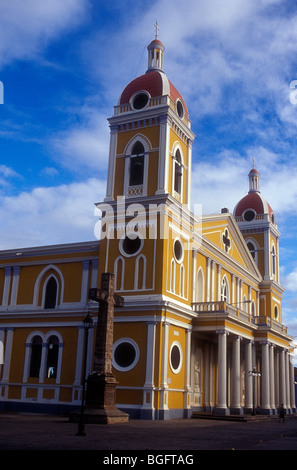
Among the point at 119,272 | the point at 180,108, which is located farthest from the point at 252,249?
the point at 119,272

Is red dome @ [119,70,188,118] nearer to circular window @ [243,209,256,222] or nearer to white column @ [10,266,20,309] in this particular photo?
white column @ [10,266,20,309]

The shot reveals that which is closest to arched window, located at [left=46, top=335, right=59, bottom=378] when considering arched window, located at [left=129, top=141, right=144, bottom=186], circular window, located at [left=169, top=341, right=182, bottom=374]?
circular window, located at [left=169, top=341, right=182, bottom=374]

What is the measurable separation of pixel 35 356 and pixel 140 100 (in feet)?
54.6

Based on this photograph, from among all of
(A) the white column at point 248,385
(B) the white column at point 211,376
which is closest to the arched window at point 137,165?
(B) the white column at point 211,376

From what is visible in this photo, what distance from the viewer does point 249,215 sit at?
1924 inches

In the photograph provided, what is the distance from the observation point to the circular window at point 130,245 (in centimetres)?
3021

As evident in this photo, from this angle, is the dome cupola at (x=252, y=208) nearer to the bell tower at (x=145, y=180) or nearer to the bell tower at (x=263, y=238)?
the bell tower at (x=263, y=238)

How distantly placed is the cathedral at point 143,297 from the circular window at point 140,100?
0.07 metres

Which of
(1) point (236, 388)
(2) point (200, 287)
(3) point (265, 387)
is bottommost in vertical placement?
(1) point (236, 388)

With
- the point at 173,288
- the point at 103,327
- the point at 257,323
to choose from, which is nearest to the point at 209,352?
the point at 257,323

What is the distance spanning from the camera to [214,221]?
1455 inches

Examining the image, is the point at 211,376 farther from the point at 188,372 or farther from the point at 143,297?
the point at 143,297

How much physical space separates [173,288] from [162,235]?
10.1 feet
